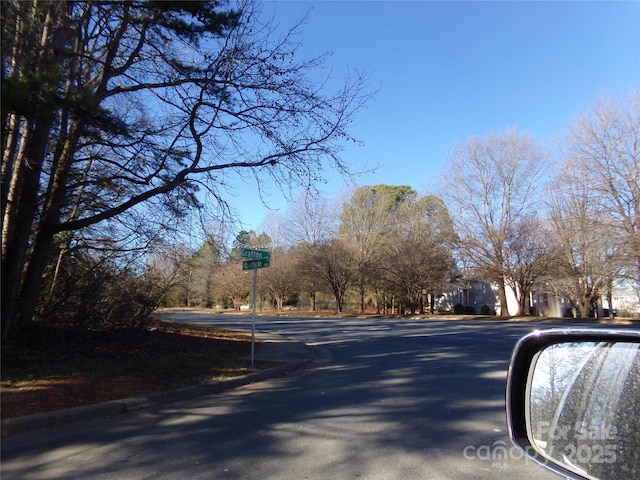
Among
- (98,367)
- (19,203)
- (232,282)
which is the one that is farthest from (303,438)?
(232,282)

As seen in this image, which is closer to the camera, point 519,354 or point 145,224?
point 519,354

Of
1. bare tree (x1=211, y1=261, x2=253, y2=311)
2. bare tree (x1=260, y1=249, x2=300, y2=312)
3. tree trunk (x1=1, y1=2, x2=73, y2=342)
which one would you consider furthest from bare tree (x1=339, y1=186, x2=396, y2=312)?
tree trunk (x1=1, y1=2, x2=73, y2=342)

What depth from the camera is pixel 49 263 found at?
516 inches

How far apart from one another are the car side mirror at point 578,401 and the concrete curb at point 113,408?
587cm

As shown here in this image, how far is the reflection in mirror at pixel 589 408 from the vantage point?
1745mm

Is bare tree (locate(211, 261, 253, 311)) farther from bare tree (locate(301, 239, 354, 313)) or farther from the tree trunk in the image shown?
the tree trunk

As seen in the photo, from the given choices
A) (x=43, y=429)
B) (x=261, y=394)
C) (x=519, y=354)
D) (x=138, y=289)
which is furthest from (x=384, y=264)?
(x=519, y=354)

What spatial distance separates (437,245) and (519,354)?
38928 millimetres

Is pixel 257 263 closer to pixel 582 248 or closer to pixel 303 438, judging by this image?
pixel 303 438

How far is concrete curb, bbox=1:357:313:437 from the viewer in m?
5.67

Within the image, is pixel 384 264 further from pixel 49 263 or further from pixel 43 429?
pixel 43 429

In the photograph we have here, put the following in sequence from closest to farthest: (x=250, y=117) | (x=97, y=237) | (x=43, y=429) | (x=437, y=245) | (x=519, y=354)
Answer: (x=519, y=354)
(x=43, y=429)
(x=250, y=117)
(x=97, y=237)
(x=437, y=245)

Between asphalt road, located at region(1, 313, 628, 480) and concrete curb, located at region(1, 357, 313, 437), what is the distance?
0.16m

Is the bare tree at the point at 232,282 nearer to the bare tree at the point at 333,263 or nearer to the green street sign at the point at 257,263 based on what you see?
the bare tree at the point at 333,263
